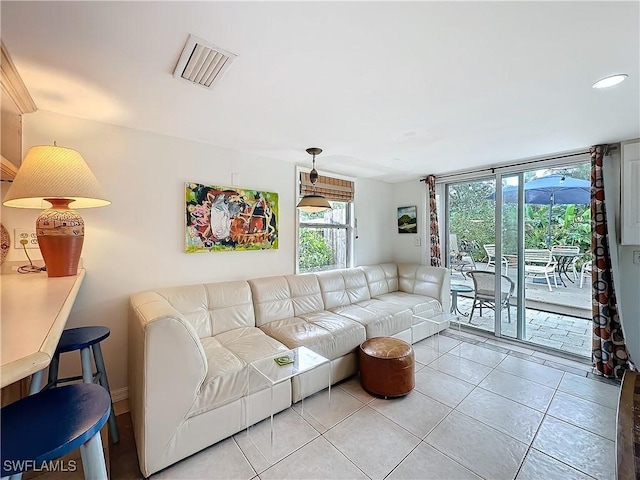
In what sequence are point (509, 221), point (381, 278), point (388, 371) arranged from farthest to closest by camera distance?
1. point (381, 278)
2. point (509, 221)
3. point (388, 371)

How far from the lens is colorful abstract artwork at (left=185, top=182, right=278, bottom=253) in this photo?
2703 mm

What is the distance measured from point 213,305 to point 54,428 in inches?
67.3

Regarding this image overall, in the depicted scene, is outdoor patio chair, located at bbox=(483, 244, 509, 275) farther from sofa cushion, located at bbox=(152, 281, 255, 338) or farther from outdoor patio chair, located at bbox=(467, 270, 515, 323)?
sofa cushion, located at bbox=(152, 281, 255, 338)

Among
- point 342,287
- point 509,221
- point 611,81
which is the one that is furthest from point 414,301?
point 611,81

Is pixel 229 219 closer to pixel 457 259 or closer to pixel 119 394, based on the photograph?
pixel 119 394

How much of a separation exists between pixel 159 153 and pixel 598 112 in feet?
11.8

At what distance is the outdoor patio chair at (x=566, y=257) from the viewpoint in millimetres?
3197

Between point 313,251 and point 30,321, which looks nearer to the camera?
point 30,321

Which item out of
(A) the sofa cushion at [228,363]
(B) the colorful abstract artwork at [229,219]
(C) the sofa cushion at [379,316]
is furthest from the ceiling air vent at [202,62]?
(C) the sofa cushion at [379,316]

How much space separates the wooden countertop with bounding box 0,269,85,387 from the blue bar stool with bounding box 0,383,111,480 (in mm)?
291

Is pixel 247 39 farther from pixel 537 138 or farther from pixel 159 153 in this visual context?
pixel 537 138

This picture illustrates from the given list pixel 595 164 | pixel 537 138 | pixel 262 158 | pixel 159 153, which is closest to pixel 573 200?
pixel 595 164

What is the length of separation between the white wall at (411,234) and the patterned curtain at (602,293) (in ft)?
6.38

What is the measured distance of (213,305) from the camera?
2582 millimetres
